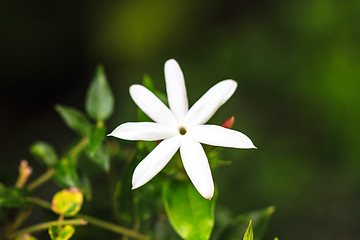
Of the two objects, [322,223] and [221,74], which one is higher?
[221,74]

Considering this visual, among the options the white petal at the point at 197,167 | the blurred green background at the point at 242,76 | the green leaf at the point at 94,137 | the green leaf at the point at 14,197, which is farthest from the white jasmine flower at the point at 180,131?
the blurred green background at the point at 242,76

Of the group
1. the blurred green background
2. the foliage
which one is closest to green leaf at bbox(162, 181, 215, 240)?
the foliage

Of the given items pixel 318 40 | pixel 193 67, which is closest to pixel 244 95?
pixel 193 67

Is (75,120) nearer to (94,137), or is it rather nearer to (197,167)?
(94,137)

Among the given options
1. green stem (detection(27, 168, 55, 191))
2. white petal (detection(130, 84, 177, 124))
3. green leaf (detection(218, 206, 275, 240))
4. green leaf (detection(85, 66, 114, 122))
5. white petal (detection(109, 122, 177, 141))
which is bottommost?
green leaf (detection(218, 206, 275, 240))

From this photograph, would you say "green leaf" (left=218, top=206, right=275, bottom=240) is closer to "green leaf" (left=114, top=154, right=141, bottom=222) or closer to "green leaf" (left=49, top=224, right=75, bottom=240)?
"green leaf" (left=114, top=154, right=141, bottom=222)

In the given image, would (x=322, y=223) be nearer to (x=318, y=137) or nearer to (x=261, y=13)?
(x=318, y=137)

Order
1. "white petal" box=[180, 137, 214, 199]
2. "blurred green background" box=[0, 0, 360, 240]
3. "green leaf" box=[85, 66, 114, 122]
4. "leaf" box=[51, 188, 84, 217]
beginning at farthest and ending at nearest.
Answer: "blurred green background" box=[0, 0, 360, 240] → "green leaf" box=[85, 66, 114, 122] → "leaf" box=[51, 188, 84, 217] → "white petal" box=[180, 137, 214, 199]
